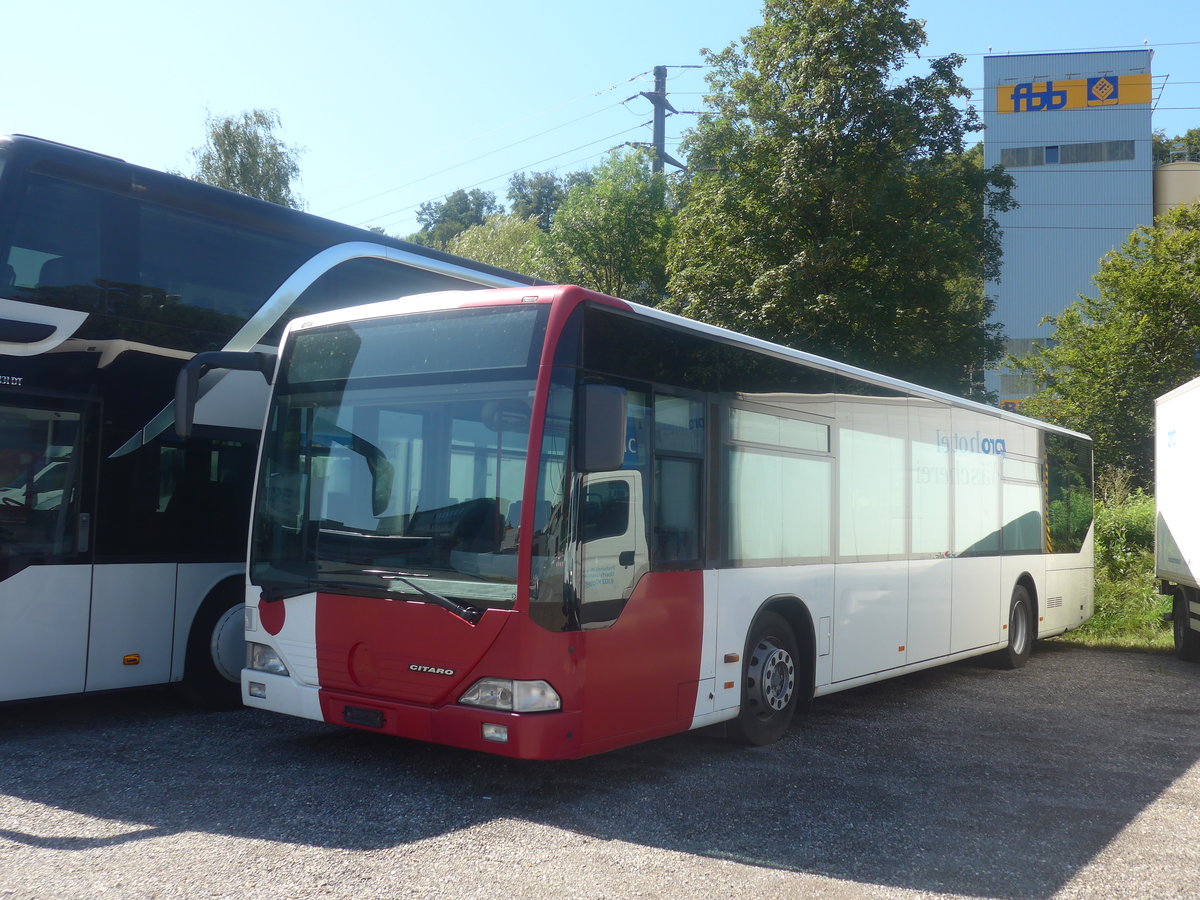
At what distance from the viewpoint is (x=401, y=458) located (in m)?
6.18

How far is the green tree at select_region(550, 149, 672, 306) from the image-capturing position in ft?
134

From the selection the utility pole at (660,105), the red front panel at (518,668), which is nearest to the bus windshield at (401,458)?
the red front panel at (518,668)

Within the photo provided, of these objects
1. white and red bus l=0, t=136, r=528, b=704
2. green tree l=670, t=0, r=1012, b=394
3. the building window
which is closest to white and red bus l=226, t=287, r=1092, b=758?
white and red bus l=0, t=136, r=528, b=704

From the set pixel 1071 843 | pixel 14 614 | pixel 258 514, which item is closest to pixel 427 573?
pixel 258 514

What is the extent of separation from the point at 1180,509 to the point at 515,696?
10490 mm

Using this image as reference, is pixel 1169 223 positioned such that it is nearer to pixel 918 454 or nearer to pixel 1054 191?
pixel 1054 191

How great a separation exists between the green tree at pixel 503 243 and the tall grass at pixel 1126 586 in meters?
28.7

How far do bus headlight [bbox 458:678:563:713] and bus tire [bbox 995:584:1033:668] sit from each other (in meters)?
7.94

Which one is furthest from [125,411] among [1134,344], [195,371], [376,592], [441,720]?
[1134,344]

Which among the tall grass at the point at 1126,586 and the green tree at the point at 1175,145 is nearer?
the tall grass at the point at 1126,586

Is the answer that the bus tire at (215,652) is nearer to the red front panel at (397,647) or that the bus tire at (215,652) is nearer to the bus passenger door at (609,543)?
the red front panel at (397,647)

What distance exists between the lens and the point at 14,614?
716 centimetres

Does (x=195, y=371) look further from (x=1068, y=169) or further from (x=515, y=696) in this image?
(x=1068, y=169)

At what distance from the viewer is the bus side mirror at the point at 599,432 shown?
572 centimetres
